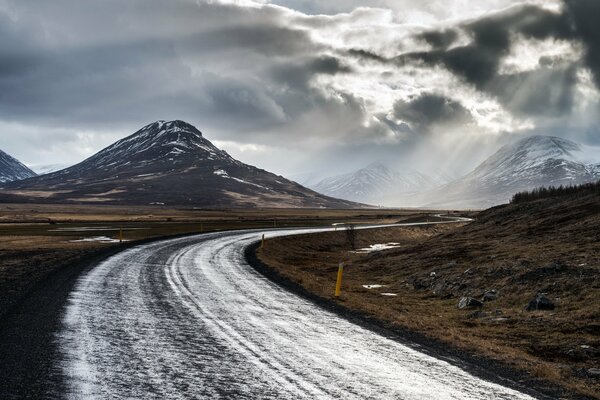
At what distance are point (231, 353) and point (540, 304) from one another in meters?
11.7


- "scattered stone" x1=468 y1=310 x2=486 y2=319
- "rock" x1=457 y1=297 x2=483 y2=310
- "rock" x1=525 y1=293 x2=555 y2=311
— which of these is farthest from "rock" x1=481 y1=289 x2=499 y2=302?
"rock" x1=525 y1=293 x2=555 y2=311

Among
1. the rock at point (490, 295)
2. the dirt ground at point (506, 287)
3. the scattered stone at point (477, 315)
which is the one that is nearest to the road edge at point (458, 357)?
the dirt ground at point (506, 287)

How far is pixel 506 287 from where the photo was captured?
18.0 metres

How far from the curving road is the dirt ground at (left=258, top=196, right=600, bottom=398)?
7.28ft

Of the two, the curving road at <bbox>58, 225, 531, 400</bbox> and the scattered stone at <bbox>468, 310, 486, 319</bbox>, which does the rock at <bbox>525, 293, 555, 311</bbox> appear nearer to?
the scattered stone at <bbox>468, 310, 486, 319</bbox>

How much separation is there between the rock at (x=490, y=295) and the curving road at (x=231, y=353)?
7765 mm

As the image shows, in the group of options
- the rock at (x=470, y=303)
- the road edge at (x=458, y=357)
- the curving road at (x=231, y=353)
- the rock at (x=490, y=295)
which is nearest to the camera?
the curving road at (x=231, y=353)

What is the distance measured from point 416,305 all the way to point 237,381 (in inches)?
487

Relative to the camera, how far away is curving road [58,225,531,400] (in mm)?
6961

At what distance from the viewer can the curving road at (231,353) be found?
696 cm

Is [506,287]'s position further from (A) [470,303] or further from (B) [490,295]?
(A) [470,303]

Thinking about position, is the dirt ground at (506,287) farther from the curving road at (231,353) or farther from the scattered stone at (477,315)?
the curving road at (231,353)

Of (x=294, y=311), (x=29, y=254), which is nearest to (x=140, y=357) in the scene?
(x=294, y=311)

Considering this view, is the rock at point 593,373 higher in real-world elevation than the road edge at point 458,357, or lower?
lower
